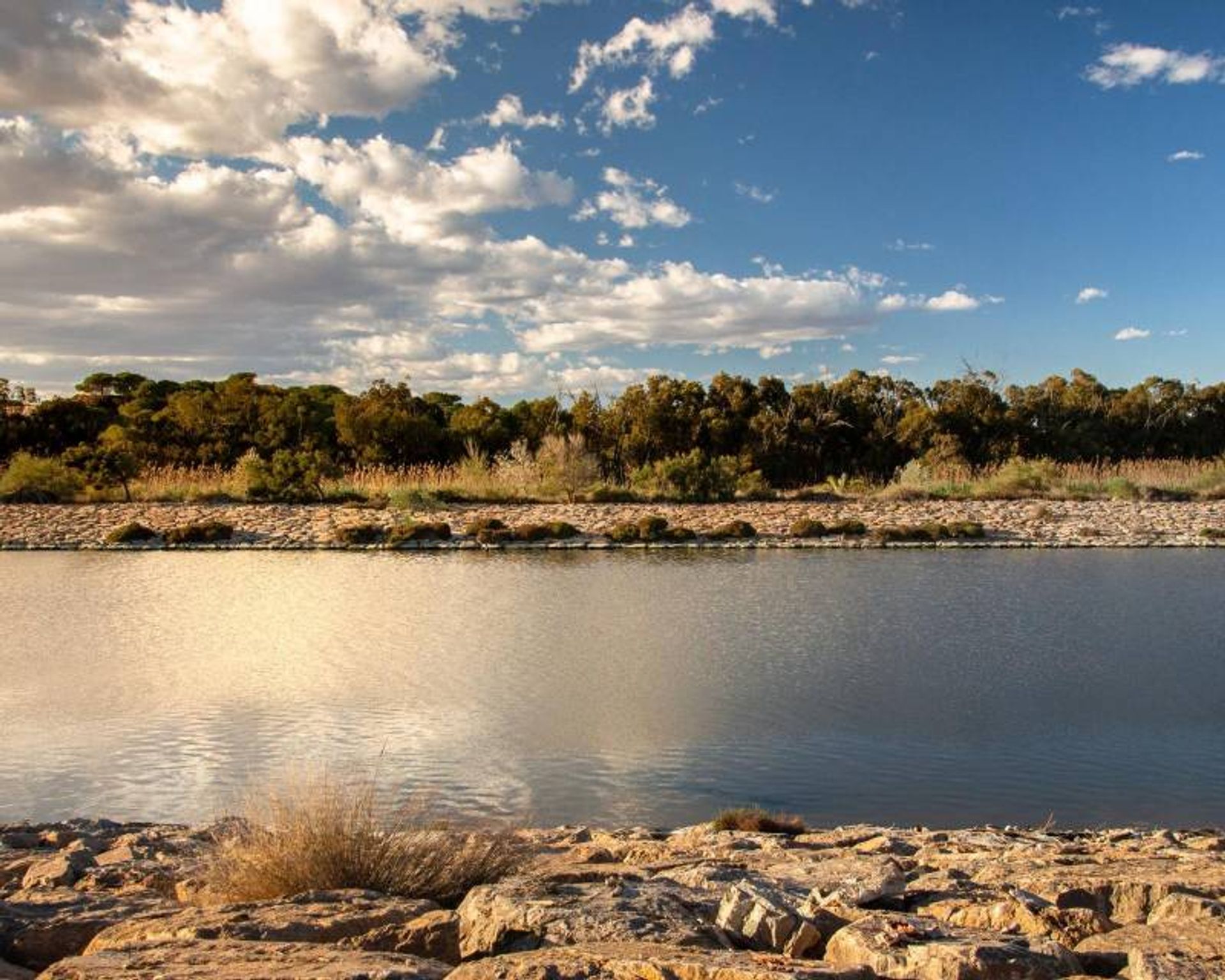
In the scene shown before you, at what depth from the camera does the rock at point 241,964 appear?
9.04 feet

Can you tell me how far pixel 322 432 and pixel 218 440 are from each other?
3.68 metres

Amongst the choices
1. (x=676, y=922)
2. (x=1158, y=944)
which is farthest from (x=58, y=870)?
(x=1158, y=944)

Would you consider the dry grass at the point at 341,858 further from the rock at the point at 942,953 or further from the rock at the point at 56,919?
the rock at the point at 942,953

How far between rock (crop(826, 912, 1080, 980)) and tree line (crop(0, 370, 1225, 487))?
28625 mm

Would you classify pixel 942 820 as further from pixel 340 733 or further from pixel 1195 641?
pixel 1195 641

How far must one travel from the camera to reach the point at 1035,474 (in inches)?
1121

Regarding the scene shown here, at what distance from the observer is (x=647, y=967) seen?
9.05 ft

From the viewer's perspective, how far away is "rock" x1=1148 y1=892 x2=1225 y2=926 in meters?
3.34

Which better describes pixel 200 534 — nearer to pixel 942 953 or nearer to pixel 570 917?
pixel 570 917

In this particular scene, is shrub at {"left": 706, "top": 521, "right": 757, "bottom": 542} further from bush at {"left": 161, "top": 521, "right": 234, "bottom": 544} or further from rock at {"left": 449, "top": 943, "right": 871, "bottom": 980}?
rock at {"left": 449, "top": 943, "right": 871, "bottom": 980}

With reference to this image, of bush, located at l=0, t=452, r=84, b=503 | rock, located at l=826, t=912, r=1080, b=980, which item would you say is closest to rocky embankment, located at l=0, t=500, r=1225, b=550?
bush, located at l=0, t=452, r=84, b=503

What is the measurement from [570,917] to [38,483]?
28904mm

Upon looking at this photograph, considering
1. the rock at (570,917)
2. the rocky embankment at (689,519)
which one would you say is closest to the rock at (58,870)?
the rock at (570,917)

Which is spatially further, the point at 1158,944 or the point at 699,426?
the point at 699,426
